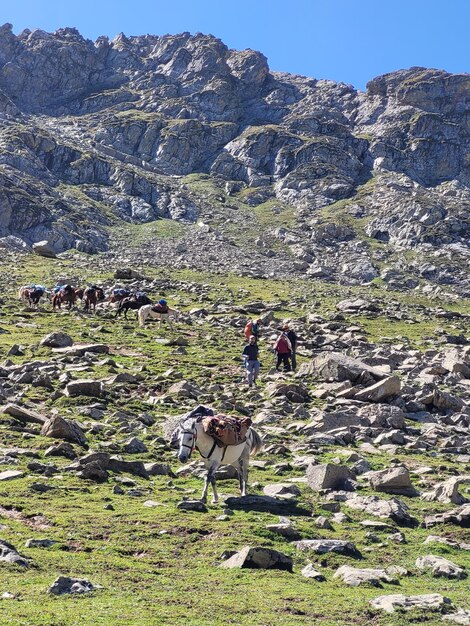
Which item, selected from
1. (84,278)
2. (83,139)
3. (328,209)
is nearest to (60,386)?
(84,278)

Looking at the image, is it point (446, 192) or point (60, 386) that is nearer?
point (60, 386)

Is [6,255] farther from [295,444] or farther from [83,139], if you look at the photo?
[83,139]

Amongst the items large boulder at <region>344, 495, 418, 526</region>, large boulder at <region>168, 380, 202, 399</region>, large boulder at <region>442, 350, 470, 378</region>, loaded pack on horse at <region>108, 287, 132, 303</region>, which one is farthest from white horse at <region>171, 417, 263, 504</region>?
loaded pack on horse at <region>108, 287, 132, 303</region>

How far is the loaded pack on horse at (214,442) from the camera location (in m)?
14.2

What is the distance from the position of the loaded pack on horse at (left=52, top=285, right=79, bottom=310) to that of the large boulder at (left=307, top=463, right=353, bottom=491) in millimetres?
31499

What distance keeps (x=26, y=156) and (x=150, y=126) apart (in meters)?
48.7

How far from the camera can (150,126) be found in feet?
621

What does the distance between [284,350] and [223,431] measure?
1622 cm

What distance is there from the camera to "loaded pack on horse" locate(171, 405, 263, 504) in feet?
46.5

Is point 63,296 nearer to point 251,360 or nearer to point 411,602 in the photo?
point 251,360

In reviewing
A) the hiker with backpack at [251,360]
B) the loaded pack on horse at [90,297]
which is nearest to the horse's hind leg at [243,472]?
the hiker with backpack at [251,360]

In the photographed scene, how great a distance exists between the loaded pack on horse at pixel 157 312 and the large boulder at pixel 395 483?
81.2 ft

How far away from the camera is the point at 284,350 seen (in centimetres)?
3034

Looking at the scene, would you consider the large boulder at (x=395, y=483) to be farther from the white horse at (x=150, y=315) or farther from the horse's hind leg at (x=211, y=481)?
the white horse at (x=150, y=315)
